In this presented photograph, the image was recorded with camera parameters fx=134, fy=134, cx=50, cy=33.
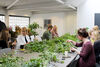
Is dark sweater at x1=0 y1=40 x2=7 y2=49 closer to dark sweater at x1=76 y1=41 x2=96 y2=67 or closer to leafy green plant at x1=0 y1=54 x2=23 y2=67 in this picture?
leafy green plant at x1=0 y1=54 x2=23 y2=67

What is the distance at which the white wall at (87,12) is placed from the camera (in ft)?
27.6

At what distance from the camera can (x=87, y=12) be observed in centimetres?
855

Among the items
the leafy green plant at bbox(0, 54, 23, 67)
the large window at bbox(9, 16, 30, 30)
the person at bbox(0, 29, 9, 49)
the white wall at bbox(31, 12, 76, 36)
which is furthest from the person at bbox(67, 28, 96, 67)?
the large window at bbox(9, 16, 30, 30)

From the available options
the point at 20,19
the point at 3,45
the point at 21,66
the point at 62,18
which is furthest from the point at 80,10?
the point at 21,66

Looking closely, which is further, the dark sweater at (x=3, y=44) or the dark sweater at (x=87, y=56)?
the dark sweater at (x=3, y=44)

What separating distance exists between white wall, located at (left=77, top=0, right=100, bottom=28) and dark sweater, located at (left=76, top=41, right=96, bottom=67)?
244 inches

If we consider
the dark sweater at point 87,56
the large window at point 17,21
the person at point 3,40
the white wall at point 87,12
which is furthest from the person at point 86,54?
the large window at point 17,21

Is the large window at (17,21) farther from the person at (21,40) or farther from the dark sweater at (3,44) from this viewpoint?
the dark sweater at (3,44)

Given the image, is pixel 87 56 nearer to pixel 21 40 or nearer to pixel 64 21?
pixel 21 40

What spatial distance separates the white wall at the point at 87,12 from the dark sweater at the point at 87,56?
20.3ft

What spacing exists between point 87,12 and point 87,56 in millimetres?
6517

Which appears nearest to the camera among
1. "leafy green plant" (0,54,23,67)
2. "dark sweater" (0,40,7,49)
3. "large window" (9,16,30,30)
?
"leafy green plant" (0,54,23,67)

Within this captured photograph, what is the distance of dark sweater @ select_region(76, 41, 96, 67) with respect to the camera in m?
2.45

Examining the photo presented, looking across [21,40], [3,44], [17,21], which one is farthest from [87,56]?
[17,21]
